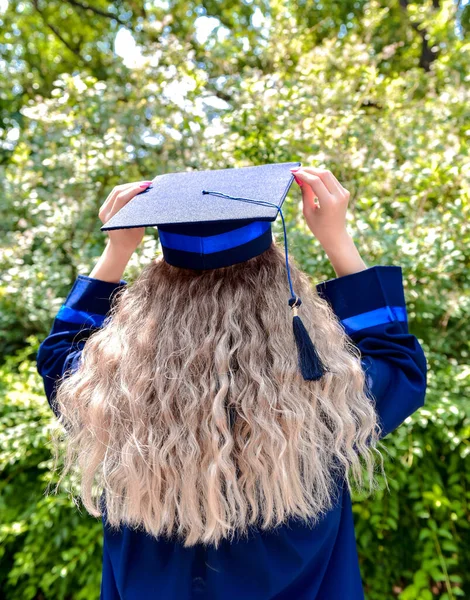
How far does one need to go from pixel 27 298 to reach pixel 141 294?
1872 mm

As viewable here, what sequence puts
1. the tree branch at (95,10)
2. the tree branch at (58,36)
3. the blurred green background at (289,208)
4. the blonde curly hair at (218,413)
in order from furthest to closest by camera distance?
1. the tree branch at (58,36)
2. the tree branch at (95,10)
3. the blurred green background at (289,208)
4. the blonde curly hair at (218,413)

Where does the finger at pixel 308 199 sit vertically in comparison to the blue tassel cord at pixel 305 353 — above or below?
above

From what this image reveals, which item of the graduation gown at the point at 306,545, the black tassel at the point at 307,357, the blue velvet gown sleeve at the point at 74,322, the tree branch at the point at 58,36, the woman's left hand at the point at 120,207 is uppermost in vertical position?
the tree branch at the point at 58,36

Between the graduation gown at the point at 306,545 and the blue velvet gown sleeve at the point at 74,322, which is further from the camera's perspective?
the blue velvet gown sleeve at the point at 74,322

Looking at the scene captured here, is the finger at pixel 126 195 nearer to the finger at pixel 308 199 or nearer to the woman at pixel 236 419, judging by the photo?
the woman at pixel 236 419

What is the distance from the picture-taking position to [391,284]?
1148 mm

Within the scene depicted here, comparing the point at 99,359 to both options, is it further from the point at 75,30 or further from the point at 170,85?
the point at 75,30

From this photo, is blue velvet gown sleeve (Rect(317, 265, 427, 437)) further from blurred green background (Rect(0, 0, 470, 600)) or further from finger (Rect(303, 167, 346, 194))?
blurred green background (Rect(0, 0, 470, 600))

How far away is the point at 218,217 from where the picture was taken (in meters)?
0.93

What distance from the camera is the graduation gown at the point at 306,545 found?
100 cm

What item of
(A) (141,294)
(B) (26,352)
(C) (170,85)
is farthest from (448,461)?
(C) (170,85)

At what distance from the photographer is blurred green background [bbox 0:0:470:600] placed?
209 cm

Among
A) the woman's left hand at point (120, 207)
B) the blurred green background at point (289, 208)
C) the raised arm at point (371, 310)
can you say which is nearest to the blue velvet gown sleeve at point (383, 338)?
the raised arm at point (371, 310)

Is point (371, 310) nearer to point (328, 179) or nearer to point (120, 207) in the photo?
point (328, 179)
